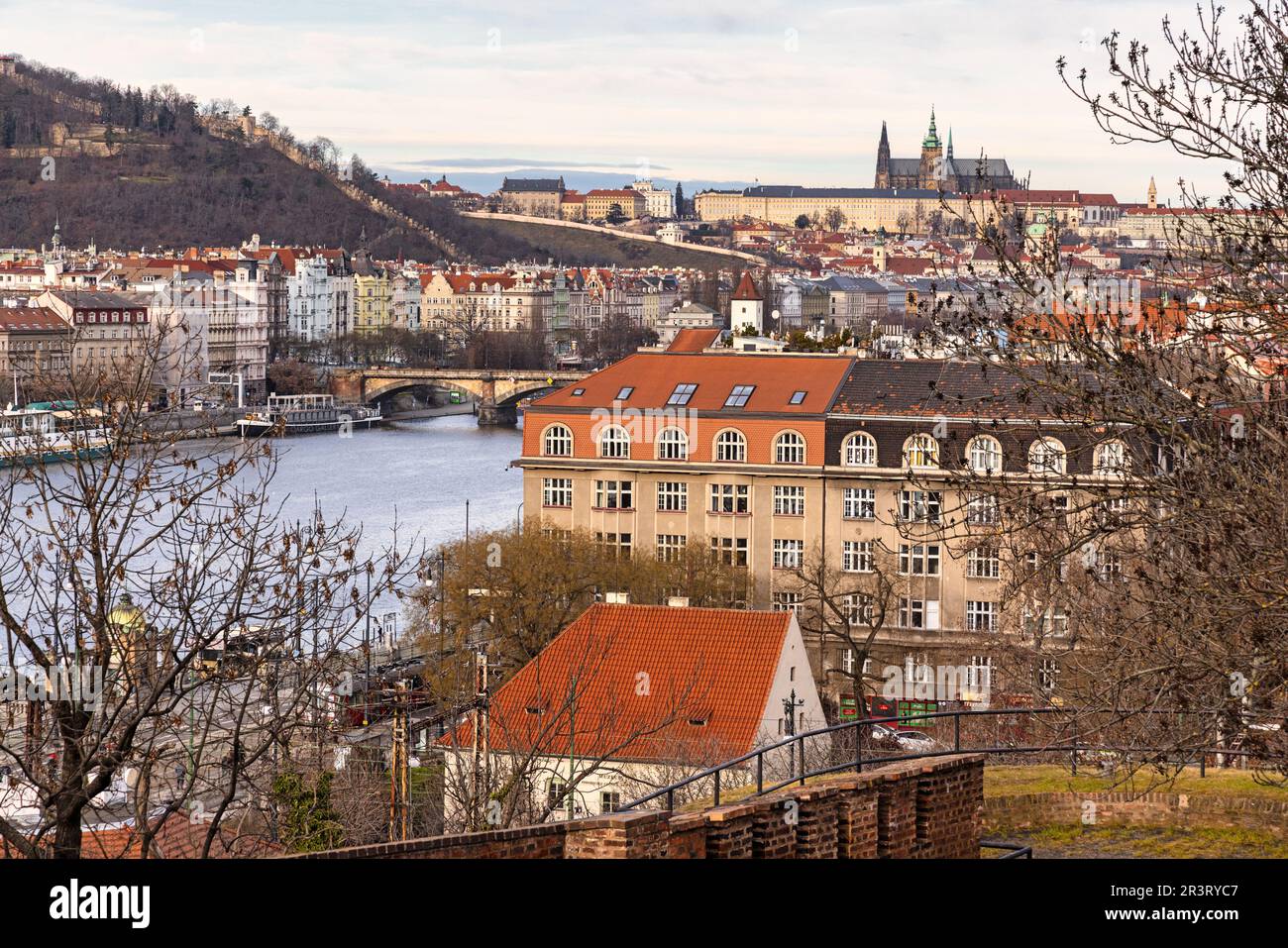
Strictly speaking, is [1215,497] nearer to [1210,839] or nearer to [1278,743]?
[1278,743]

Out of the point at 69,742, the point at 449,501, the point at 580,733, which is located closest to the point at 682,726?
the point at 580,733

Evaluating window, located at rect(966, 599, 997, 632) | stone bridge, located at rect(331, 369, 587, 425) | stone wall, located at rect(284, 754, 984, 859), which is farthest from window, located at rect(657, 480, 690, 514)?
stone bridge, located at rect(331, 369, 587, 425)

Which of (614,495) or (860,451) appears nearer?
(860,451)

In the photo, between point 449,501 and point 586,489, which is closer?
point 586,489

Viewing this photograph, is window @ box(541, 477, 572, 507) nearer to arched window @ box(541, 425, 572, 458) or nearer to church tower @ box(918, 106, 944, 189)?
arched window @ box(541, 425, 572, 458)

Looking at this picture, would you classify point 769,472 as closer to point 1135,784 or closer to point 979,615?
point 979,615

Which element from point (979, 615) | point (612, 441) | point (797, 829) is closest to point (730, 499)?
point (612, 441)
